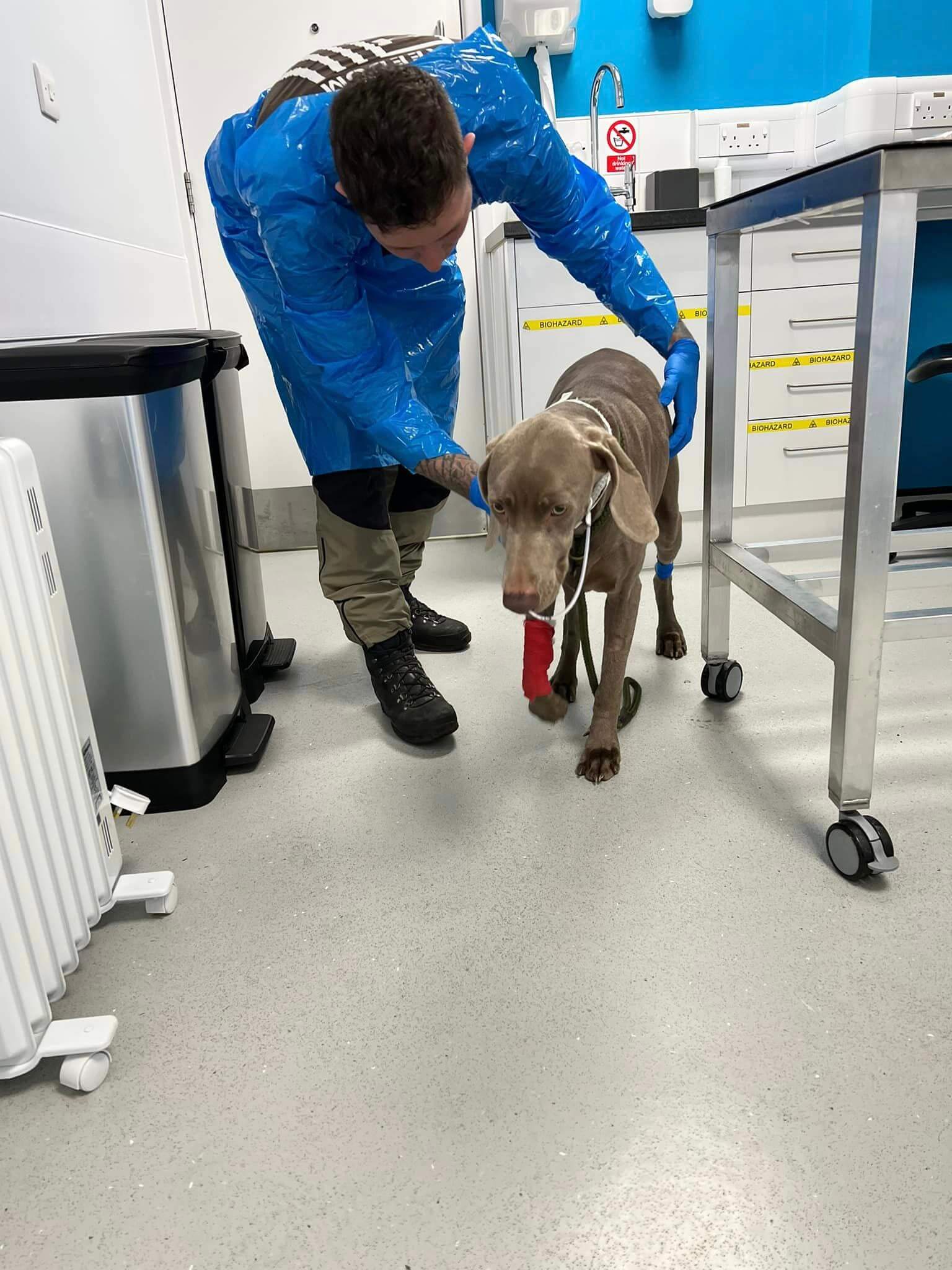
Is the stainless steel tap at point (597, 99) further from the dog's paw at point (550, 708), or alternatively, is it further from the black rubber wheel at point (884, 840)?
the black rubber wheel at point (884, 840)

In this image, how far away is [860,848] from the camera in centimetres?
119

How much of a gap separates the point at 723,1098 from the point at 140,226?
8.76 feet

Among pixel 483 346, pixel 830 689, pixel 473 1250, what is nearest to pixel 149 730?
pixel 473 1250

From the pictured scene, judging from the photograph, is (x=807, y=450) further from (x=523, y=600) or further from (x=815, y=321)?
(x=523, y=600)

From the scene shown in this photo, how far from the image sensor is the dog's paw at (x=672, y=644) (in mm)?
2057

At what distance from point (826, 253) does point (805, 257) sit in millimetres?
67

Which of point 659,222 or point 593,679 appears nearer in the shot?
point 593,679

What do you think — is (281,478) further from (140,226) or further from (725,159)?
(725,159)

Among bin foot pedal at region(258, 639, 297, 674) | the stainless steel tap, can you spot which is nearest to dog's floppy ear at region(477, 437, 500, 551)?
bin foot pedal at region(258, 639, 297, 674)

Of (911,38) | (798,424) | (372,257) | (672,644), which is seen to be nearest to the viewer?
(372,257)

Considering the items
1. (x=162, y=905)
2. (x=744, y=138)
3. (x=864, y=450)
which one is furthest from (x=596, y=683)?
(x=744, y=138)

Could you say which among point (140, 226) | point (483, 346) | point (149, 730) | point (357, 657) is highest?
point (140, 226)

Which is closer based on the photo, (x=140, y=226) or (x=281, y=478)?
(x=140, y=226)

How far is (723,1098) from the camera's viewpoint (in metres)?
0.89
